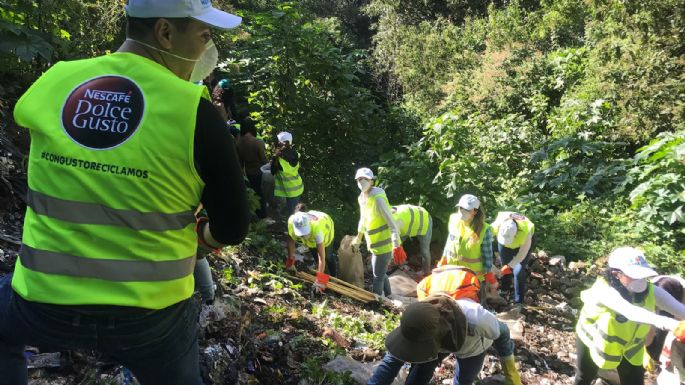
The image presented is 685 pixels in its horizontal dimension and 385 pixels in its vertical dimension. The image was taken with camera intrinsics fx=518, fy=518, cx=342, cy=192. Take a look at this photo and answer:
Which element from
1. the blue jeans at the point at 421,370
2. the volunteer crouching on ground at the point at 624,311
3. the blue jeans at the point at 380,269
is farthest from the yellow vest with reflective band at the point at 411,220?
the blue jeans at the point at 421,370

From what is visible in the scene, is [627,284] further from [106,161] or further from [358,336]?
[106,161]

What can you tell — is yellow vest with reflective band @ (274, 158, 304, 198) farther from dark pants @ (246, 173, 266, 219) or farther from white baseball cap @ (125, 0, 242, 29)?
white baseball cap @ (125, 0, 242, 29)

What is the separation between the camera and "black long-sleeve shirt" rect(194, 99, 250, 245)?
4.40 ft

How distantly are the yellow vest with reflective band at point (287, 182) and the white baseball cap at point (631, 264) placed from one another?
4810 mm

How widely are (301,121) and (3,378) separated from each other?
7833mm

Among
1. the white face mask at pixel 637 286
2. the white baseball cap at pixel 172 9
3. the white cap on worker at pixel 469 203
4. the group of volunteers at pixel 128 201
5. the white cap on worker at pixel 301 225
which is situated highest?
the white baseball cap at pixel 172 9

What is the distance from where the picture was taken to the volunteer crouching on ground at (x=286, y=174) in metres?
7.58

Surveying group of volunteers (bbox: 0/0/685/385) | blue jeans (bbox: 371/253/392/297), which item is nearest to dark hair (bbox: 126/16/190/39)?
group of volunteers (bbox: 0/0/685/385)

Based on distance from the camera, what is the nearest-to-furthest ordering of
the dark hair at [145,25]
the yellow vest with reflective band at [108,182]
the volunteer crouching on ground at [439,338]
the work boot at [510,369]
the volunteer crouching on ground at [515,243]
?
the yellow vest with reflective band at [108,182], the dark hair at [145,25], the volunteer crouching on ground at [439,338], the work boot at [510,369], the volunteer crouching on ground at [515,243]

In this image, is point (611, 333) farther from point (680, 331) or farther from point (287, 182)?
point (287, 182)

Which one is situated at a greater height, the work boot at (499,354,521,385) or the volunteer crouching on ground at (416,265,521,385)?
the volunteer crouching on ground at (416,265,521,385)

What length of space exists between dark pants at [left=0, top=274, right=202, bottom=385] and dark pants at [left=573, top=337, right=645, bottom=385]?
343 cm

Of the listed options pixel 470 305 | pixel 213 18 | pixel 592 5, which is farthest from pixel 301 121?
pixel 592 5

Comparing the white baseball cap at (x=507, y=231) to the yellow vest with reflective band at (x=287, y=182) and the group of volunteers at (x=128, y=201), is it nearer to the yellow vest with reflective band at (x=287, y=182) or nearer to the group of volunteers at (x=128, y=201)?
the yellow vest with reflective band at (x=287, y=182)
